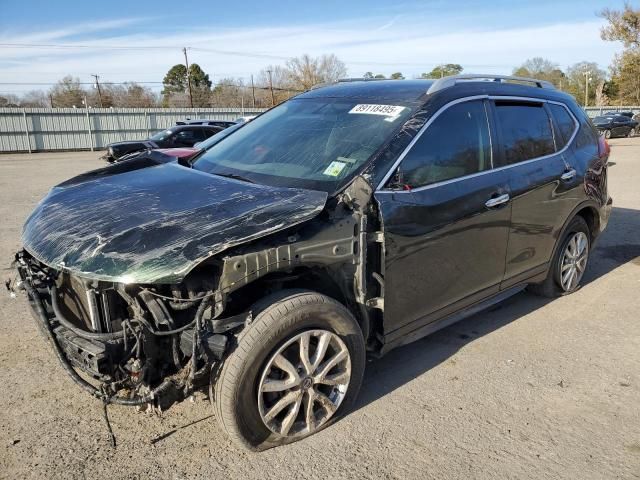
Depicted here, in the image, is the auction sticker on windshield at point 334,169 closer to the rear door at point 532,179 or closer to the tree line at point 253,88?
the rear door at point 532,179

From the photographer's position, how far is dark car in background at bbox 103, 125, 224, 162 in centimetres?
1538

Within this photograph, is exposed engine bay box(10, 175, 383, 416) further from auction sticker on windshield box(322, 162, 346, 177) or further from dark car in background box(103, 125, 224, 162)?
dark car in background box(103, 125, 224, 162)

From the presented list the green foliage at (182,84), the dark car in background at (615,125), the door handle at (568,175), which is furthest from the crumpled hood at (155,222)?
the green foliage at (182,84)

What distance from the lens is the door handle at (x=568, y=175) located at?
170 inches

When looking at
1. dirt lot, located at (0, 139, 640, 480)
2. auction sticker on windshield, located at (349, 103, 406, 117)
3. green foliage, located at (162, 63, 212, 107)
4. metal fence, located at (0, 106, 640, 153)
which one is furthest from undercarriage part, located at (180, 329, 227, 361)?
green foliage, located at (162, 63, 212, 107)

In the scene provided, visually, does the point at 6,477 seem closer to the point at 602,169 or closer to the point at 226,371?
the point at 226,371

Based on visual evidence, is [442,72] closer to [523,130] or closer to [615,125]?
[523,130]

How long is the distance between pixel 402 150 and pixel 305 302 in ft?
3.70

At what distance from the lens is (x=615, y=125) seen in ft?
101

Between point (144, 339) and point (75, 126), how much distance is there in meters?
31.1

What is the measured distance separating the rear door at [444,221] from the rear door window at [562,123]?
1122 mm

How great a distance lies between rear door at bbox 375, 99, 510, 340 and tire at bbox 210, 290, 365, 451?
40cm

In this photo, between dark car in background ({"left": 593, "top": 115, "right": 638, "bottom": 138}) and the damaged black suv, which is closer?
the damaged black suv

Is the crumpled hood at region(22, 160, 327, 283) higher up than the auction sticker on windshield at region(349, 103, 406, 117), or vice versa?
the auction sticker on windshield at region(349, 103, 406, 117)
